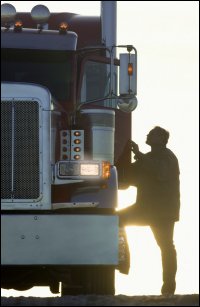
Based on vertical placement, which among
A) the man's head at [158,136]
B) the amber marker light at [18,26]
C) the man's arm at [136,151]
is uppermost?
the amber marker light at [18,26]

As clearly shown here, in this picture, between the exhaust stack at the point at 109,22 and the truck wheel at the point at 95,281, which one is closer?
the truck wheel at the point at 95,281

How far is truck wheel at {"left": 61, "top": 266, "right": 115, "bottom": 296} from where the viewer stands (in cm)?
1236

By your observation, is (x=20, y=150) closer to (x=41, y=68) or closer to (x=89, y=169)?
(x=89, y=169)

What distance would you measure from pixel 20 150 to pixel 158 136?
1.93 meters

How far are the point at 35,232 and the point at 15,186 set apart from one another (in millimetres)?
612

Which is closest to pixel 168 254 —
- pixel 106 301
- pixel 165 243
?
pixel 165 243

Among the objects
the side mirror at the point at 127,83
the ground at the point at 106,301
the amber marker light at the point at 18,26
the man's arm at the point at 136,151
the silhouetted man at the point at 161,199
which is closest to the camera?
the ground at the point at 106,301

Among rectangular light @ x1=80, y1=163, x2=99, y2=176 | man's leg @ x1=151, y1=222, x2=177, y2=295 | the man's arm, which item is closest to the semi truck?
rectangular light @ x1=80, y1=163, x2=99, y2=176

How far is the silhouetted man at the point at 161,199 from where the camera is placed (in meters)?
13.5

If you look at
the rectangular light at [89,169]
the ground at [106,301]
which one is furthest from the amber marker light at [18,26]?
the ground at [106,301]

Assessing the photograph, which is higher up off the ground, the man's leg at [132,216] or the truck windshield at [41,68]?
the truck windshield at [41,68]

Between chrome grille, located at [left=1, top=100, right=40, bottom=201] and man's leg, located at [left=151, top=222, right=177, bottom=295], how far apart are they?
1.94 meters

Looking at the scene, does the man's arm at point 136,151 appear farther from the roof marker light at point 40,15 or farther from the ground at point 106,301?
the ground at point 106,301

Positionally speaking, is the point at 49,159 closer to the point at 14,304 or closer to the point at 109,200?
the point at 109,200
